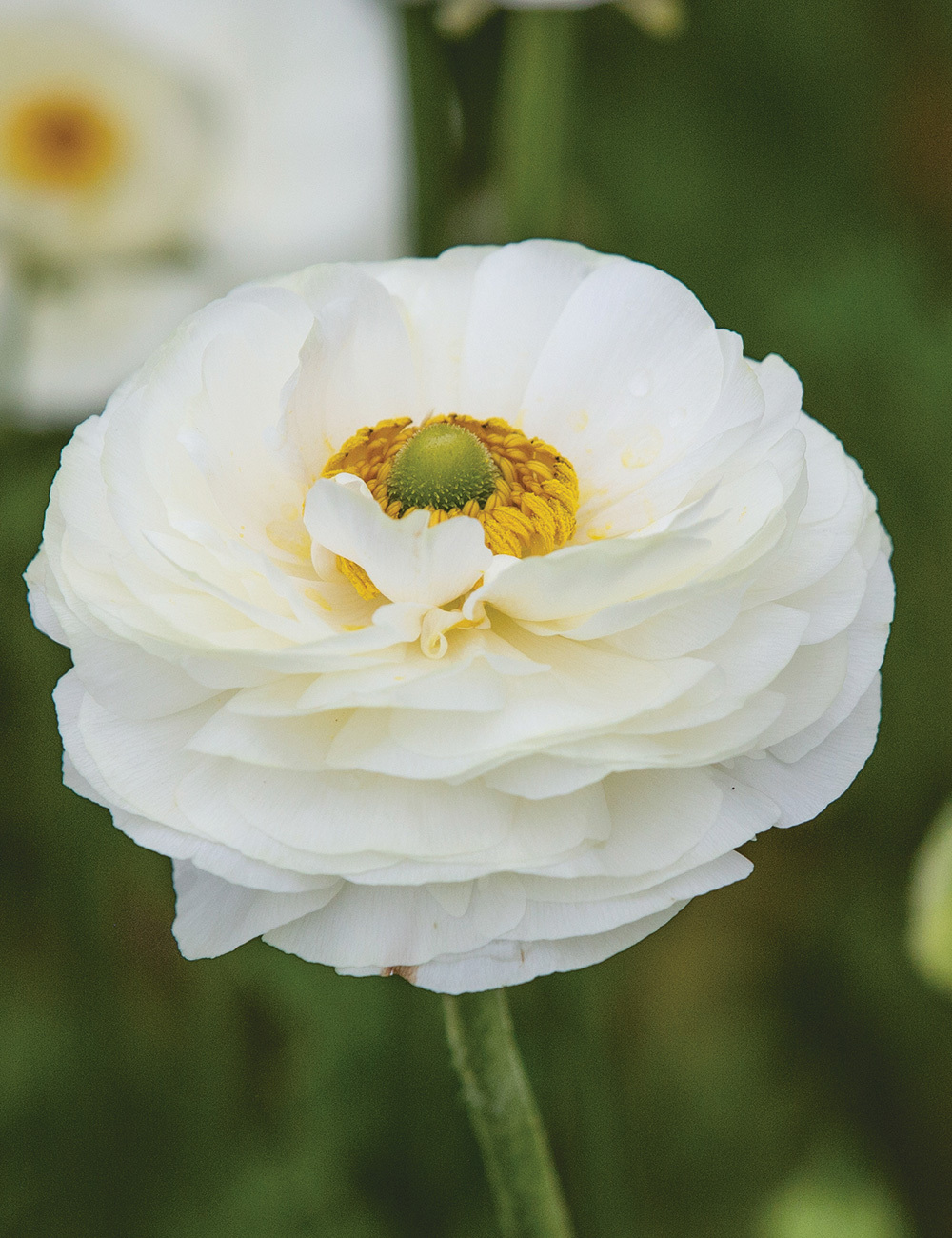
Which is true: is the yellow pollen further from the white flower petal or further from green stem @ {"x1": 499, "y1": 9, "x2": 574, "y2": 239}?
green stem @ {"x1": 499, "y1": 9, "x2": 574, "y2": 239}

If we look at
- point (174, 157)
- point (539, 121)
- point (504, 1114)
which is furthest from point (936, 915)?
point (174, 157)

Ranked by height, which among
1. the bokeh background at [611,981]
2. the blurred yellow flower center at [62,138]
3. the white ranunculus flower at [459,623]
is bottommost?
the bokeh background at [611,981]

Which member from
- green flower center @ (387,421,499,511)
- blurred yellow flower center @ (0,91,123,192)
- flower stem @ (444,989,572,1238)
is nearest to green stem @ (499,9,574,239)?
blurred yellow flower center @ (0,91,123,192)

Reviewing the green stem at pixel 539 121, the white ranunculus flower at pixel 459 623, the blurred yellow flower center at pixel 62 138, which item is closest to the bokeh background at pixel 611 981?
the green stem at pixel 539 121

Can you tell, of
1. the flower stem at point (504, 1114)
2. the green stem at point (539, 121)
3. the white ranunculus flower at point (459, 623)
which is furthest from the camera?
the green stem at point (539, 121)

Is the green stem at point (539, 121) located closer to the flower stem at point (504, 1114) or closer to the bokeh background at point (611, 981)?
the bokeh background at point (611, 981)

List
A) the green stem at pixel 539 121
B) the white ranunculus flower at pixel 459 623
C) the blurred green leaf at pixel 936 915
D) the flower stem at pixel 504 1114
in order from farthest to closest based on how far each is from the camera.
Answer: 1. the green stem at pixel 539 121
2. the blurred green leaf at pixel 936 915
3. the flower stem at pixel 504 1114
4. the white ranunculus flower at pixel 459 623
